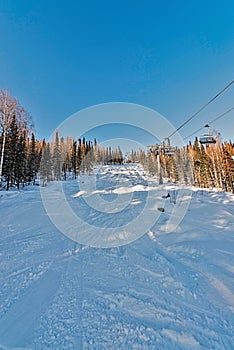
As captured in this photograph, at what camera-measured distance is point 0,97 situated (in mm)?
13562

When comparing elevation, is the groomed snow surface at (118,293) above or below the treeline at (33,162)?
below

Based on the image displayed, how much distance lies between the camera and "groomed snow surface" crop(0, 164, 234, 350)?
197 centimetres

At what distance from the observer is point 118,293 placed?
9.17 feet

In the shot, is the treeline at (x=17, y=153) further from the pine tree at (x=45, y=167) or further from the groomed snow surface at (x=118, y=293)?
the groomed snow surface at (x=118, y=293)

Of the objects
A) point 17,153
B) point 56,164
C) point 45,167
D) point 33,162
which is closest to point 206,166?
point 56,164

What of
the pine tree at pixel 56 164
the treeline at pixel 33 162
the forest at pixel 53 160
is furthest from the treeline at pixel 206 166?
the pine tree at pixel 56 164

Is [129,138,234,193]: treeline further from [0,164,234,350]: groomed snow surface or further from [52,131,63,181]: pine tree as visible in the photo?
[52,131,63,181]: pine tree

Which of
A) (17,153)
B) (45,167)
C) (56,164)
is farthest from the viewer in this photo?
(56,164)

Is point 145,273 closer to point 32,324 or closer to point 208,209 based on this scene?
point 32,324

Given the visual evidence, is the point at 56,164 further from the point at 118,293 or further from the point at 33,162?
the point at 118,293

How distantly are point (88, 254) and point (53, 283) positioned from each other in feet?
4.47

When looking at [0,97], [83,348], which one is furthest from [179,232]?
[0,97]

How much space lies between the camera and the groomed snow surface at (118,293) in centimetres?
197

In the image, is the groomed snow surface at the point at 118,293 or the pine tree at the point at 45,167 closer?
the groomed snow surface at the point at 118,293
